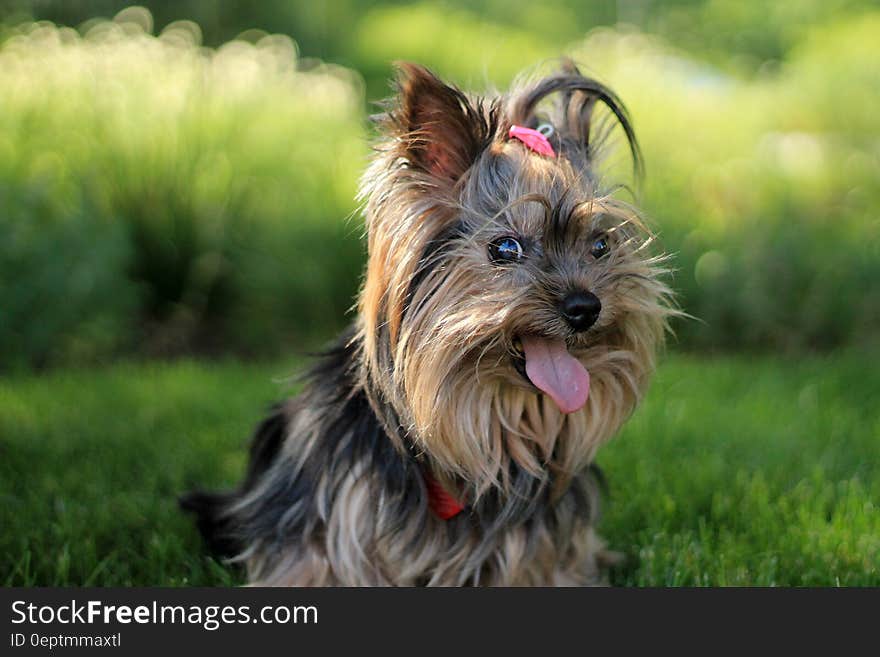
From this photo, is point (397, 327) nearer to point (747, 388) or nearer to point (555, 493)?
point (555, 493)

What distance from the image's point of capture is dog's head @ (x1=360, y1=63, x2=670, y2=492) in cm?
291

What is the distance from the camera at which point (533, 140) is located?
3.08 metres

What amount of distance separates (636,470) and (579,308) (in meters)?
2.37

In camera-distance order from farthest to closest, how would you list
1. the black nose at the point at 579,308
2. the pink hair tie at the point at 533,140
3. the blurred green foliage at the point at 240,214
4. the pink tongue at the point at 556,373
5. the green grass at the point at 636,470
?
1. the blurred green foliage at the point at 240,214
2. the green grass at the point at 636,470
3. the pink hair tie at the point at 533,140
4. the pink tongue at the point at 556,373
5. the black nose at the point at 579,308

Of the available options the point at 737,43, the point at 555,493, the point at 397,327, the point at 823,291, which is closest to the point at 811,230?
the point at 823,291

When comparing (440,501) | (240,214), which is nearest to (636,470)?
(440,501)

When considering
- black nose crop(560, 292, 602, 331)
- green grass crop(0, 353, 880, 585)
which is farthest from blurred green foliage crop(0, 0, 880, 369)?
black nose crop(560, 292, 602, 331)

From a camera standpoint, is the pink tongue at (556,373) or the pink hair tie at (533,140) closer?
the pink tongue at (556,373)

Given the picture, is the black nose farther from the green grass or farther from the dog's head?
the green grass

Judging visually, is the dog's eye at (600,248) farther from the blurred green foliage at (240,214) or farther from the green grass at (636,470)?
the blurred green foliage at (240,214)

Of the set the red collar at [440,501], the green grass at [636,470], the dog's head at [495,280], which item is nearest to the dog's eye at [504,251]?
the dog's head at [495,280]

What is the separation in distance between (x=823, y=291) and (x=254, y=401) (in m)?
4.25

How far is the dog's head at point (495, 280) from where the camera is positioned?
2.91m

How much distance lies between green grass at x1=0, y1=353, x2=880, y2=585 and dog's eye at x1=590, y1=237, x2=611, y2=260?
1392 millimetres
